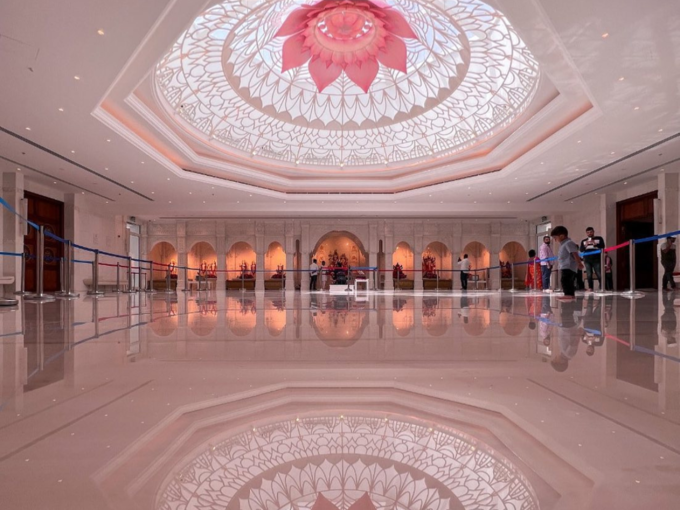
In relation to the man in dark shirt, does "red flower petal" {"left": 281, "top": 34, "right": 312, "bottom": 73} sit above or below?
above

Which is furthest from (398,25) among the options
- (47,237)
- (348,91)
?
(47,237)

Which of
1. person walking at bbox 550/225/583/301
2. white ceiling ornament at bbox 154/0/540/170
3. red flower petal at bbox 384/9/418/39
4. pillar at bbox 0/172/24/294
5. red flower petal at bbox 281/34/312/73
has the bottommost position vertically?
person walking at bbox 550/225/583/301

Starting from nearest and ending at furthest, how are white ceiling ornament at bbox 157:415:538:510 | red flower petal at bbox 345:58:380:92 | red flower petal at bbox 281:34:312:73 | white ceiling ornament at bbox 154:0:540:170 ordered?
white ceiling ornament at bbox 157:415:538:510 → white ceiling ornament at bbox 154:0:540:170 → red flower petal at bbox 281:34:312:73 → red flower petal at bbox 345:58:380:92

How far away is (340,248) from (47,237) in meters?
18.4

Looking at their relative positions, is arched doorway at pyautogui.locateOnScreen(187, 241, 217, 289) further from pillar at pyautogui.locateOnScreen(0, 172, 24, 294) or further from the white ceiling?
pillar at pyautogui.locateOnScreen(0, 172, 24, 294)

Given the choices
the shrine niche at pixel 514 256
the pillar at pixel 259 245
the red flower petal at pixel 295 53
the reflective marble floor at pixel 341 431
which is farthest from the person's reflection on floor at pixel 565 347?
the shrine niche at pixel 514 256

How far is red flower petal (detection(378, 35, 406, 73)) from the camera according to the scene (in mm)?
14844

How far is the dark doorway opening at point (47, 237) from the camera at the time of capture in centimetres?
1844

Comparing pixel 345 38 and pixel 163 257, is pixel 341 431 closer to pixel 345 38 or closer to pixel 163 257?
pixel 345 38

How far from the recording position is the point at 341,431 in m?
1.04

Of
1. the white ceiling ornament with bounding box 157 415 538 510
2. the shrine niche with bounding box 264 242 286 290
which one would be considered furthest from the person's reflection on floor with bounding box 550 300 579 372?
the shrine niche with bounding box 264 242 286 290

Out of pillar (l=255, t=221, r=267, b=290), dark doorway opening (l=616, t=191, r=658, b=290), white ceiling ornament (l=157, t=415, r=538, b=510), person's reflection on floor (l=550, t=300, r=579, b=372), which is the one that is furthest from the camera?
pillar (l=255, t=221, r=267, b=290)

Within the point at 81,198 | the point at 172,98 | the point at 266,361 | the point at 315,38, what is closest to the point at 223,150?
the point at 172,98

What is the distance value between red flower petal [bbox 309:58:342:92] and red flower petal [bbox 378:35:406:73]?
5.18 feet
